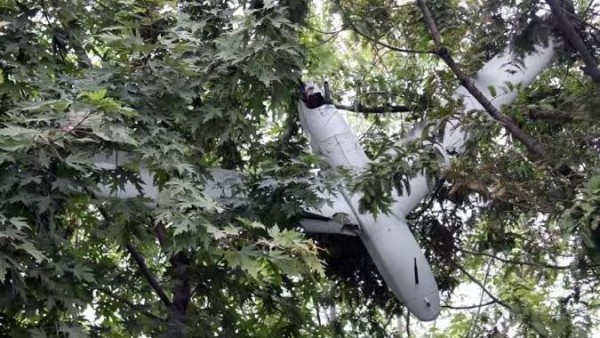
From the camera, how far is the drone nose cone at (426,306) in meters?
3.21

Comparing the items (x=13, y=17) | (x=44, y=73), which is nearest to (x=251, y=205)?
(x=44, y=73)

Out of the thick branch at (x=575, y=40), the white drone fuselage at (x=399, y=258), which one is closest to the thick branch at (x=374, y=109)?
the white drone fuselage at (x=399, y=258)

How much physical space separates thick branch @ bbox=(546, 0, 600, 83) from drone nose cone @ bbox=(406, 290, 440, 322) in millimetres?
1269

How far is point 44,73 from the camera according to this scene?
252cm

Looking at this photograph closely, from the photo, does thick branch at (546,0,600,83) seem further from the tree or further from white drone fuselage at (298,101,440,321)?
white drone fuselage at (298,101,440,321)

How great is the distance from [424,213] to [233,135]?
1.38 metres

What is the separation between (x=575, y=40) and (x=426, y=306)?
4.43ft

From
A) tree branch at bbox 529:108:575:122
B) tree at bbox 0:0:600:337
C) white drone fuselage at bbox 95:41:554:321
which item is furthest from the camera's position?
white drone fuselage at bbox 95:41:554:321

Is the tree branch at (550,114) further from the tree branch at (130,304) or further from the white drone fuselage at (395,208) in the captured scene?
the tree branch at (130,304)

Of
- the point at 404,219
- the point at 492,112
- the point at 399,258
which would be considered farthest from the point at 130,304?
the point at 492,112

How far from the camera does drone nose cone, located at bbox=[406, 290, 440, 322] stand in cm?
321

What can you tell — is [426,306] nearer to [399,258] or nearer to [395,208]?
[399,258]

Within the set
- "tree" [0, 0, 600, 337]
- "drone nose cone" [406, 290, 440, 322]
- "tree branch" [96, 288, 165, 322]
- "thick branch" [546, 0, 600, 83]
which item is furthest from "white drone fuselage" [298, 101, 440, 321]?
"thick branch" [546, 0, 600, 83]

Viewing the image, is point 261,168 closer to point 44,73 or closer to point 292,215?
point 292,215
